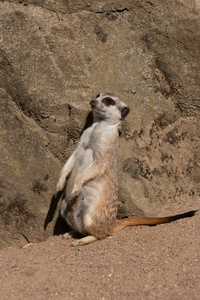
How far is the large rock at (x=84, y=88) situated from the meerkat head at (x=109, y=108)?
176 millimetres

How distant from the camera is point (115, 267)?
8.25 ft

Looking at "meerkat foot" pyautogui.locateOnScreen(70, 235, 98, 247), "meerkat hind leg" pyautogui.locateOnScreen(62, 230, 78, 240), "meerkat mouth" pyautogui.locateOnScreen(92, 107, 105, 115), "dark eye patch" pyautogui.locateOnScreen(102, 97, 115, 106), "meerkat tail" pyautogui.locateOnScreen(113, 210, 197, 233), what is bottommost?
"meerkat hind leg" pyautogui.locateOnScreen(62, 230, 78, 240)

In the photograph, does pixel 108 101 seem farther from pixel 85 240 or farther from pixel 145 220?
pixel 85 240

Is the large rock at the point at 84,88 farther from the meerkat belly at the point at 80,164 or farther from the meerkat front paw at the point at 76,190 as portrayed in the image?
the meerkat front paw at the point at 76,190

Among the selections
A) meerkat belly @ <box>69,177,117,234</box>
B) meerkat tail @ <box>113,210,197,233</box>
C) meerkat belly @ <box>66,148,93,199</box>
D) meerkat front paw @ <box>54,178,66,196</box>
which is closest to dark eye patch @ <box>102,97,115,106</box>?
meerkat belly @ <box>66,148,93,199</box>

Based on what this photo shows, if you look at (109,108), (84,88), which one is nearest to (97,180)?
(109,108)

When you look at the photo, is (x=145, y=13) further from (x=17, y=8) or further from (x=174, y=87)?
(x=17, y=8)

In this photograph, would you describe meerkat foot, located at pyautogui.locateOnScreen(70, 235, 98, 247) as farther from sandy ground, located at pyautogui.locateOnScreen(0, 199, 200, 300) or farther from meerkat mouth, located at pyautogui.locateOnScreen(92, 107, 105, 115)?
meerkat mouth, located at pyautogui.locateOnScreen(92, 107, 105, 115)

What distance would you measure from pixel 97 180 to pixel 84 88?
2.73 feet

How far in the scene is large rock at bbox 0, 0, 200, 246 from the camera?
3.19 metres

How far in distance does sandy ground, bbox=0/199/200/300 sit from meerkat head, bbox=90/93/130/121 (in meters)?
1.01

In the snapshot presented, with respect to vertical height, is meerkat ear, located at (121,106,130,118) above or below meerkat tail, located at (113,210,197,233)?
above

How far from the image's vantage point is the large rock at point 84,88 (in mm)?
3186

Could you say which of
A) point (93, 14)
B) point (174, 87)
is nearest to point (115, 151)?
point (174, 87)
